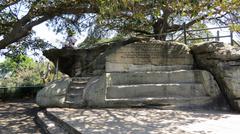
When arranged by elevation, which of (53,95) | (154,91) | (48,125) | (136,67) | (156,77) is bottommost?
(48,125)

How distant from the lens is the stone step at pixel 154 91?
35.4 ft

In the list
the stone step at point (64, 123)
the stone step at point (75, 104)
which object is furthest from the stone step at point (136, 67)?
the stone step at point (64, 123)

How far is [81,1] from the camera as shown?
12562 mm

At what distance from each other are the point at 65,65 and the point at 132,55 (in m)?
3.86

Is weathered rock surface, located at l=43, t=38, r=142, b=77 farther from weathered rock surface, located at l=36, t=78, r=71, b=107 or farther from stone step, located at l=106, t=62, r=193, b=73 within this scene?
weathered rock surface, located at l=36, t=78, r=71, b=107

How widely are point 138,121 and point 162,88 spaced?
10.2ft

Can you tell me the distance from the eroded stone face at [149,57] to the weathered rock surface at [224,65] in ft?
2.24

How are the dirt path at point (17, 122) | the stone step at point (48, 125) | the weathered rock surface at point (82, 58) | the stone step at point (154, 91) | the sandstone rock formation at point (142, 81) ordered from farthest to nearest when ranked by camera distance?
the weathered rock surface at point (82, 58) < the stone step at point (154, 91) < the sandstone rock formation at point (142, 81) < the dirt path at point (17, 122) < the stone step at point (48, 125)

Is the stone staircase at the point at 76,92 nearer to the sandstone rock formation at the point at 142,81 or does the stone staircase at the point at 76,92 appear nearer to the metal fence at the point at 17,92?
the sandstone rock formation at the point at 142,81

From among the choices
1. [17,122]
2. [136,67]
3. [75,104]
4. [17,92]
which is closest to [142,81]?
[136,67]

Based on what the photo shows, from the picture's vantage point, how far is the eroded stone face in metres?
11.4

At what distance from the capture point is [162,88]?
1093 cm

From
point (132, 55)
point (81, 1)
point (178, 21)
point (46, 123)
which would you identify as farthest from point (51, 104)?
point (178, 21)

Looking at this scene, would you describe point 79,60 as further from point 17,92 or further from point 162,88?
point 17,92
